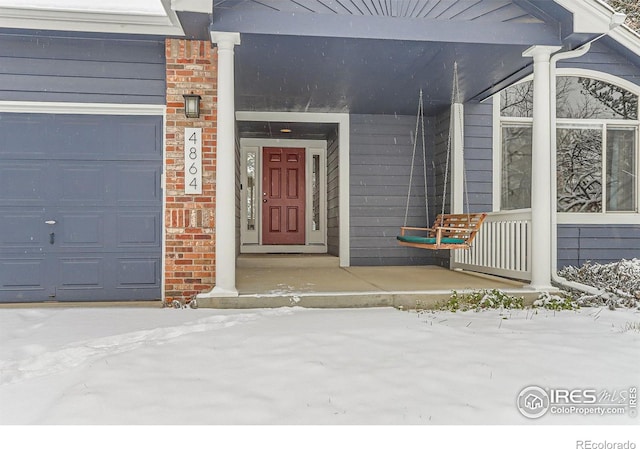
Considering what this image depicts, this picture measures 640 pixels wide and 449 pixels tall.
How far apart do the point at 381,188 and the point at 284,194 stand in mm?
2468

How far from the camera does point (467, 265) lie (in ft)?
21.4

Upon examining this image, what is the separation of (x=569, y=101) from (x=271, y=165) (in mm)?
Answer: 5279

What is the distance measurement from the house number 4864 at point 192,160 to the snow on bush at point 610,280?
13.4ft

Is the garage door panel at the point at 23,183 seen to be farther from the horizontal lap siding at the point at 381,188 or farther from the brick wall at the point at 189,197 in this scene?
the horizontal lap siding at the point at 381,188

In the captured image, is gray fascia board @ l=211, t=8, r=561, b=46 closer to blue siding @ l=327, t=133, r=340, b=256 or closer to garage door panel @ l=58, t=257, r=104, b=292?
garage door panel @ l=58, t=257, r=104, b=292

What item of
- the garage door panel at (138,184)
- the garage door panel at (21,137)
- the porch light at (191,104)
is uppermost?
the porch light at (191,104)

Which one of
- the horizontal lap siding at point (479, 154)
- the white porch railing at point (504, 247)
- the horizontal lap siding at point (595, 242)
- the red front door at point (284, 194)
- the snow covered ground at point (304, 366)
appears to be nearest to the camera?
the snow covered ground at point (304, 366)

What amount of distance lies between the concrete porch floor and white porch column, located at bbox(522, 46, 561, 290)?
0.95 feet

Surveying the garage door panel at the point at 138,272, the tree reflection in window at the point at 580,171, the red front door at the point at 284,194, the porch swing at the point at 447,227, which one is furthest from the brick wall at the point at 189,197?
the tree reflection in window at the point at 580,171

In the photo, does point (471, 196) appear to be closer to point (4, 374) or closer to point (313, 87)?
point (313, 87)

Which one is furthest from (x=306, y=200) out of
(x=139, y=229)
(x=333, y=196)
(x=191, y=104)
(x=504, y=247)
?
(x=191, y=104)

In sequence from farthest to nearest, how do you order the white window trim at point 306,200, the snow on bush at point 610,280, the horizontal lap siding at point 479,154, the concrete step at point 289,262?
1. the white window trim at point 306,200
2. the concrete step at point 289,262
3. the horizontal lap siding at point 479,154
4. the snow on bush at point 610,280

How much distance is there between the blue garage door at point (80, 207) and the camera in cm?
491

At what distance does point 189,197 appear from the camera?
16.0 feet
